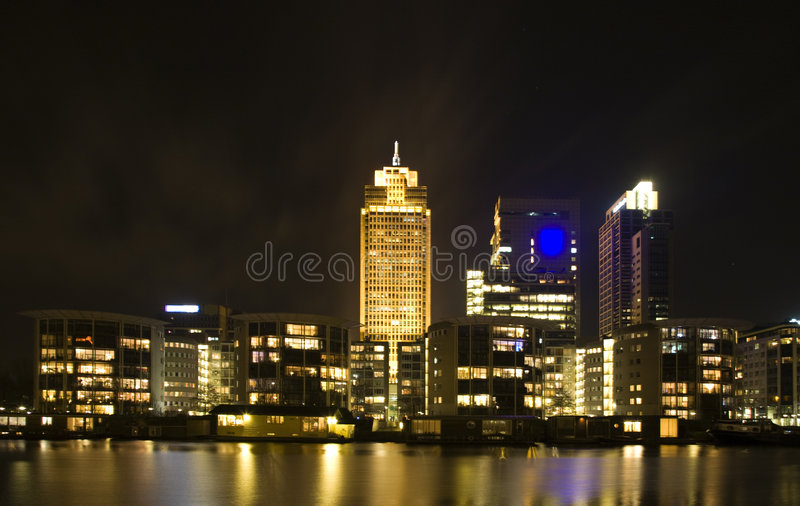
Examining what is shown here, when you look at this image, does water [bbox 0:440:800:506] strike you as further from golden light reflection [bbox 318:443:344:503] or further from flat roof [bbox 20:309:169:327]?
flat roof [bbox 20:309:169:327]

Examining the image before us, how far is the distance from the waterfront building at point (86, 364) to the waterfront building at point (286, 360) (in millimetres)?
29873

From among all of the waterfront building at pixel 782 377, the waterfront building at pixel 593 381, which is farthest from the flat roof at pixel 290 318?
the waterfront building at pixel 782 377

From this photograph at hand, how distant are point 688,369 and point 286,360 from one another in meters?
70.7

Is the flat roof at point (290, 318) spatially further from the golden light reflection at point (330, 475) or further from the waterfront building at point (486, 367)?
the golden light reflection at point (330, 475)

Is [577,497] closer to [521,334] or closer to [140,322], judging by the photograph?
[521,334]

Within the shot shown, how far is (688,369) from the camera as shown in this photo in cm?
14362

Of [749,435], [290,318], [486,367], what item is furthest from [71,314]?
[749,435]

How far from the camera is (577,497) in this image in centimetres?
5475

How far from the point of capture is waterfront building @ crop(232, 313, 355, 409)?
142m

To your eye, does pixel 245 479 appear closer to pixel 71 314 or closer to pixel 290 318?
pixel 290 318

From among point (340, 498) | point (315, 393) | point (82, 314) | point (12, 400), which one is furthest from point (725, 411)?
point (12, 400)

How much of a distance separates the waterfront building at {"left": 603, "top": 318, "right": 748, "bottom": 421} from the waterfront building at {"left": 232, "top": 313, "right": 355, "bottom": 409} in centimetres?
5681

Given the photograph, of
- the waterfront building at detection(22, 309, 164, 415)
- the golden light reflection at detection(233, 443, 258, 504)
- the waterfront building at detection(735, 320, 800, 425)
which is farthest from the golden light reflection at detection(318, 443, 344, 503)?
the waterfront building at detection(735, 320, 800, 425)

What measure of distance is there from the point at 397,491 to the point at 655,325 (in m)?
102
